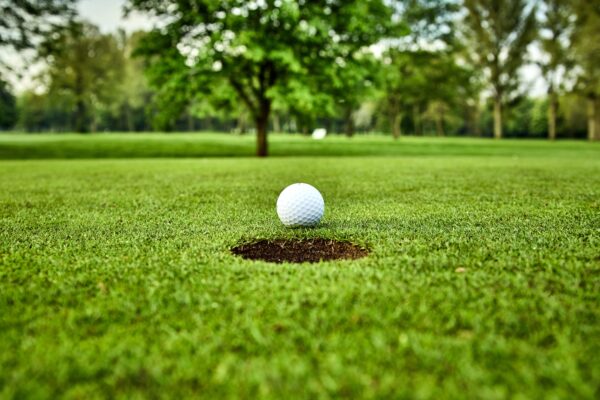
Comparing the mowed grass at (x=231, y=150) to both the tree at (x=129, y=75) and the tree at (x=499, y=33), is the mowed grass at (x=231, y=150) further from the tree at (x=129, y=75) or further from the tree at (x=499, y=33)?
the tree at (x=129, y=75)

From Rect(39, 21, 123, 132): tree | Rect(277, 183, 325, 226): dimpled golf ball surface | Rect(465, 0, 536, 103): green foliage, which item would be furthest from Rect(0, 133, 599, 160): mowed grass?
Rect(39, 21, 123, 132): tree

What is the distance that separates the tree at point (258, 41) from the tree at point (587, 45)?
1957 centimetres

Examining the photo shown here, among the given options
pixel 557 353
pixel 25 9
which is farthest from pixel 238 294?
pixel 25 9

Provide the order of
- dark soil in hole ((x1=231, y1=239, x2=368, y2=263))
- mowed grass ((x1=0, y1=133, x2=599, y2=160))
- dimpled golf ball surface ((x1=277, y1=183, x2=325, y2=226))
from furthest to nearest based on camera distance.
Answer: mowed grass ((x1=0, y1=133, x2=599, y2=160))
dimpled golf ball surface ((x1=277, y1=183, x2=325, y2=226))
dark soil in hole ((x1=231, y1=239, x2=368, y2=263))

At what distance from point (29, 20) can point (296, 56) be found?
48.7 feet

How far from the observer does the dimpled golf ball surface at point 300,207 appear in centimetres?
443

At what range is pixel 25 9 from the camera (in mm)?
22359

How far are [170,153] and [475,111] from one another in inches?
2387

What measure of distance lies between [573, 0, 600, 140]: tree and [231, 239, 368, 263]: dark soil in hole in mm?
34651

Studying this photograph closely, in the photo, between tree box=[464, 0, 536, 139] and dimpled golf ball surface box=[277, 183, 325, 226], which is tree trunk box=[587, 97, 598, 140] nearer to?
tree box=[464, 0, 536, 139]

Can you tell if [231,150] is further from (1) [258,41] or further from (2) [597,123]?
(2) [597,123]

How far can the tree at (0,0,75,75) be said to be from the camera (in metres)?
22.4

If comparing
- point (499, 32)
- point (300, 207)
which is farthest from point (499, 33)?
point (300, 207)

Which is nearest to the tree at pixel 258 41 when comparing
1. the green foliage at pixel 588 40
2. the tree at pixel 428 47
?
the tree at pixel 428 47
